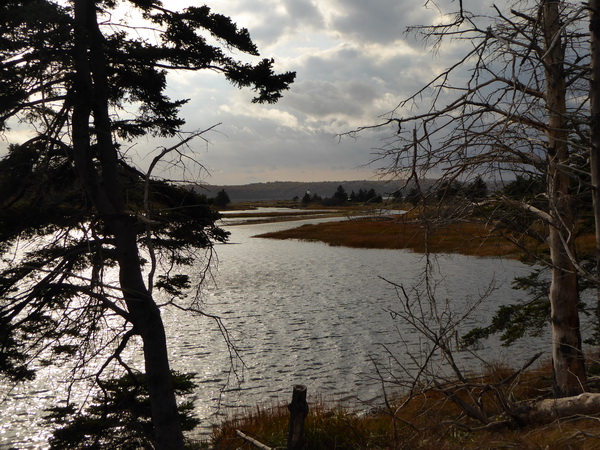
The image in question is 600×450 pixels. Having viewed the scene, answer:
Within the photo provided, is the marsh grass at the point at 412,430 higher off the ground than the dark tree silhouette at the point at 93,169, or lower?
lower

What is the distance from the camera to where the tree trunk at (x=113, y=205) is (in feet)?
24.2

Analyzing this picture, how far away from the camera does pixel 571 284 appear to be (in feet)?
23.3

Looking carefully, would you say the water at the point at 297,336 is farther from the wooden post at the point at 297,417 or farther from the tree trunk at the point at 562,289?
the wooden post at the point at 297,417

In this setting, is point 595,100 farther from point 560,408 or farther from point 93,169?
point 93,169

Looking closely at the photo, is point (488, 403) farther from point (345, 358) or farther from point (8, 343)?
point (8, 343)

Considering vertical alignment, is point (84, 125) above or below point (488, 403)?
above

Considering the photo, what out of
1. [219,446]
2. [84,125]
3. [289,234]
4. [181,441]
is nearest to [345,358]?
[219,446]

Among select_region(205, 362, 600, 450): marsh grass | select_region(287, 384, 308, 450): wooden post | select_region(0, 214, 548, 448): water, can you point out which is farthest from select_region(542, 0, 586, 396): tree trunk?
select_region(287, 384, 308, 450): wooden post

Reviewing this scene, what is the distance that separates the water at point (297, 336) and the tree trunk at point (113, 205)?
0.96 metres

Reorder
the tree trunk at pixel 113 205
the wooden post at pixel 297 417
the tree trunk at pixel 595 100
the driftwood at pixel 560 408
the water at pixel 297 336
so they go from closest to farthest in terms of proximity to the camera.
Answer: the tree trunk at pixel 595 100 < the wooden post at pixel 297 417 < the driftwood at pixel 560 408 < the tree trunk at pixel 113 205 < the water at pixel 297 336

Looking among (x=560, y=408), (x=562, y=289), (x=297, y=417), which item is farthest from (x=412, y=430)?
(x=562, y=289)

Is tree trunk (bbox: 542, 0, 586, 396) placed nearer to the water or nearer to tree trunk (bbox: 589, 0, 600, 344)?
the water

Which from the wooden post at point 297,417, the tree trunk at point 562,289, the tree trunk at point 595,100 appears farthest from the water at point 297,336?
the tree trunk at point 595,100

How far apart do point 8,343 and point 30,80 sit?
12.1ft
